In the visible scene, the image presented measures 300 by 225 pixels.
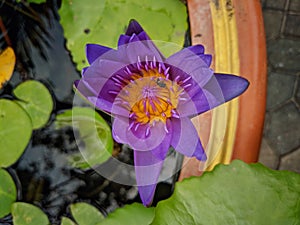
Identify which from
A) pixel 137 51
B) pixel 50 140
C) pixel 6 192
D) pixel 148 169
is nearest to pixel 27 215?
pixel 6 192

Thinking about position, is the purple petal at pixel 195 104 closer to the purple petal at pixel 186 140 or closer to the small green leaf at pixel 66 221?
the purple petal at pixel 186 140

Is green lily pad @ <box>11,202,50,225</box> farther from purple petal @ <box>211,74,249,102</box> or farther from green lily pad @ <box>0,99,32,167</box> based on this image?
purple petal @ <box>211,74,249,102</box>

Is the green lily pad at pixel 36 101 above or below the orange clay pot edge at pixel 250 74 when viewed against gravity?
below

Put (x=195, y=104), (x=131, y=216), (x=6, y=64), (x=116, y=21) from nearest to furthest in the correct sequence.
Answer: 1. (x=195, y=104)
2. (x=131, y=216)
3. (x=116, y=21)
4. (x=6, y=64)

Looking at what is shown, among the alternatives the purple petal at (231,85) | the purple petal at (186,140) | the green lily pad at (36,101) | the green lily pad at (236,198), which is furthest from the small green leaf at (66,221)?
the purple petal at (231,85)

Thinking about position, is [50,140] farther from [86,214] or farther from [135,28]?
[135,28]
